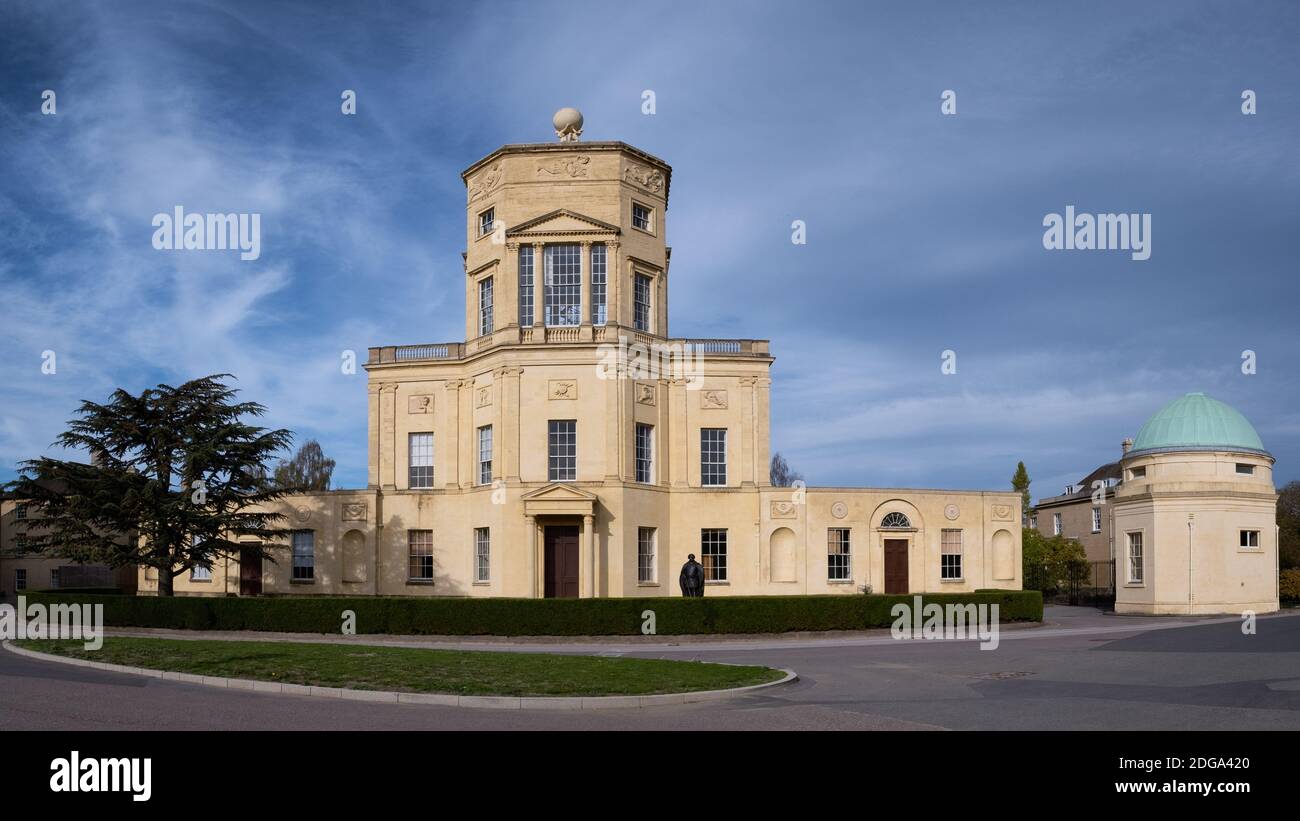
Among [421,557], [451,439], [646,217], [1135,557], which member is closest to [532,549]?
[421,557]

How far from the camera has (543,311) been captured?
40969mm

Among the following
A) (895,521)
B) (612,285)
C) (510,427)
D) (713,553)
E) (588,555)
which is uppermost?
→ (612,285)

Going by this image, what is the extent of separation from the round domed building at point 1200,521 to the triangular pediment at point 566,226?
87.2ft

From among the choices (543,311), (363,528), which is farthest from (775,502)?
(363,528)

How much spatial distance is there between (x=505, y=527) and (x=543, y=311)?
8.62 metres

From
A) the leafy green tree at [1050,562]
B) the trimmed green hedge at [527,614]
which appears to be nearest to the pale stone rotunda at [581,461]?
the trimmed green hedge at [527,614]

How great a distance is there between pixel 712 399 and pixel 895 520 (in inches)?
382

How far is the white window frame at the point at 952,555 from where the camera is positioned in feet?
148

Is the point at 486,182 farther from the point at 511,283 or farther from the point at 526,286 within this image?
the point at 526,286

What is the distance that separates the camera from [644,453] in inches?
1630

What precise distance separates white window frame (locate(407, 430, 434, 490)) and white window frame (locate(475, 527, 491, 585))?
3764mm
